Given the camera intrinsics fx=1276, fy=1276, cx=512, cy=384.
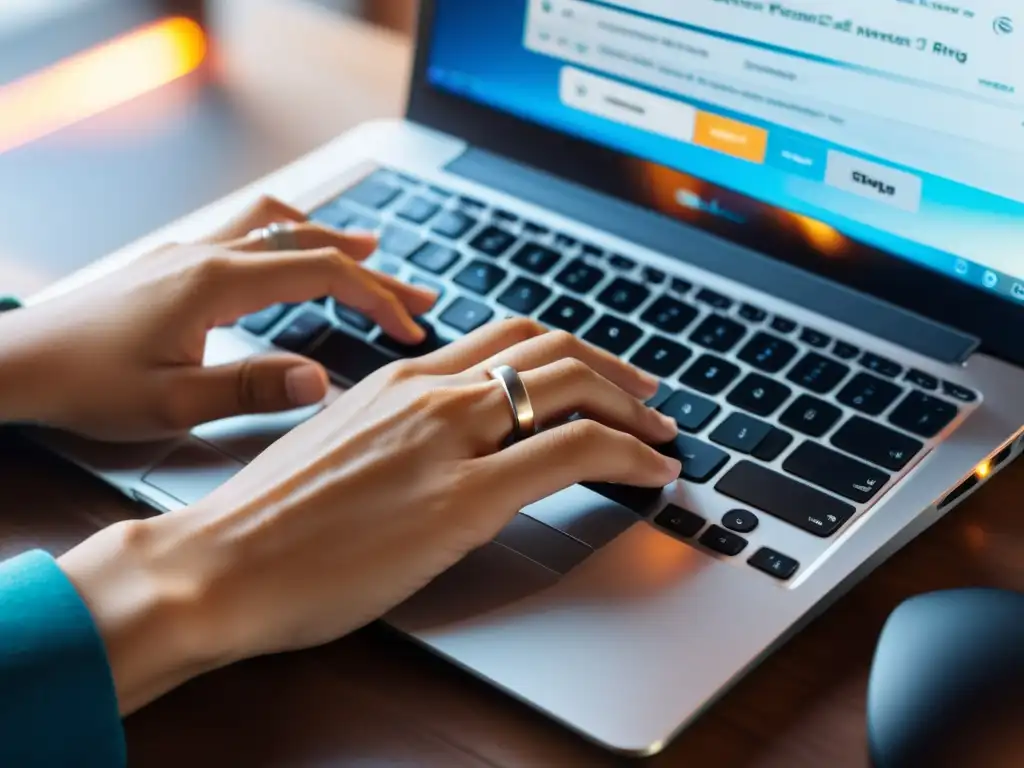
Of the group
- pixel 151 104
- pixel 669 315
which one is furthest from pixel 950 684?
pixel 151 104

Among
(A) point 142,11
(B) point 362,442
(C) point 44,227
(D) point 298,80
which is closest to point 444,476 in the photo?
(B) point 362,442

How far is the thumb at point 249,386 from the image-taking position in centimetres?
75

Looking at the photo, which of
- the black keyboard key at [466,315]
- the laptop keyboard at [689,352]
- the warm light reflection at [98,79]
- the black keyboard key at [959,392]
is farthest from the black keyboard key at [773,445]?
the warm light reflection at [98,79]

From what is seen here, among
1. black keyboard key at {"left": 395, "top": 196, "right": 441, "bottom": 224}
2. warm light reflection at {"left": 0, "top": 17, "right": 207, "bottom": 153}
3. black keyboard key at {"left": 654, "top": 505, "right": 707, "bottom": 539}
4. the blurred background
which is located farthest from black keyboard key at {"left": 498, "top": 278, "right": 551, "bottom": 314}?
warm light reflection at {"left": 0, "top": 17, "right": 207, "bottom": 153}

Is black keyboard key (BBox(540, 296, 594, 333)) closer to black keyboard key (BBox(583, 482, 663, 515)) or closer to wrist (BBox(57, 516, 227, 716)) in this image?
black keyboard key (BBox(583, 482, 663, 515))

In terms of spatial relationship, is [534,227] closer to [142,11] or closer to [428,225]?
[428,225]

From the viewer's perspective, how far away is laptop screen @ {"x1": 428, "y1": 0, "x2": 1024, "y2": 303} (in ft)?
2.37

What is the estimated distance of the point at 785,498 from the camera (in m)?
0.69

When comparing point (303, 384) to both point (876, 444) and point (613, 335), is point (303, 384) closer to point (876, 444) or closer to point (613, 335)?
point (613, 335)

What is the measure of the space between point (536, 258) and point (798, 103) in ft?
0.66

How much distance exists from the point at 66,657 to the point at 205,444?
0.20 metres

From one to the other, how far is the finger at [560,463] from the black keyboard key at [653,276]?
0.20 m

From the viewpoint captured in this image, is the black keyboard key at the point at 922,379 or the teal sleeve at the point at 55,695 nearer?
the teal sleeve at the point at 55,695

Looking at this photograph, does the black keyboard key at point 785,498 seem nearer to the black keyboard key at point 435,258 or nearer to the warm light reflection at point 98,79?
the black keyboard key at point 435,258
